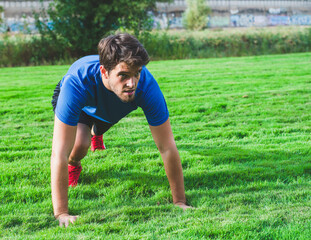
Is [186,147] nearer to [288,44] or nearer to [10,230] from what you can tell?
[10,230]

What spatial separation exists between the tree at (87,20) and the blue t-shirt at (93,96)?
12.9 meters

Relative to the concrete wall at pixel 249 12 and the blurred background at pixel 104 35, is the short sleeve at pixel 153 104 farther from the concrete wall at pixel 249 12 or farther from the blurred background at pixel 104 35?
the concrete wall at pixel 249 12

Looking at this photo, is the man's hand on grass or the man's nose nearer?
the man's nose

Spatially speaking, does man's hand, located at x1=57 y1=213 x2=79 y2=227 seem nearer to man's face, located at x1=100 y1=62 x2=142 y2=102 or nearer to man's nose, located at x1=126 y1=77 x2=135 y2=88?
man's face, located at x1=100 y1=62 x2=142 y2=102

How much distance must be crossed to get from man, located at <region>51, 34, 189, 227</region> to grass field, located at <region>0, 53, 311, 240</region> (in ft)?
0.86

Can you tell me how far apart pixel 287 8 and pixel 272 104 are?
50.1 meters

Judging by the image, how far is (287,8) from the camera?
51.0 meters

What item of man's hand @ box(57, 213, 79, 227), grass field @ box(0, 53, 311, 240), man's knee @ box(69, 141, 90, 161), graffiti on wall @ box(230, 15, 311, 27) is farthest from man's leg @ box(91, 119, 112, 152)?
graffiti on wall @ box(230, 15, 311, 27)

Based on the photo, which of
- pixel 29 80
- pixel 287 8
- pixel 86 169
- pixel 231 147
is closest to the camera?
pixel 86 169

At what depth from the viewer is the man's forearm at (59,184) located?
106 inches

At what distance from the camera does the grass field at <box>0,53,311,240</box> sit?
101 inches

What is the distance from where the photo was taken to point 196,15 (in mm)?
43781

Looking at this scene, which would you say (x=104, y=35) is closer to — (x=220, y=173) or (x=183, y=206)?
(x=220, y=173)

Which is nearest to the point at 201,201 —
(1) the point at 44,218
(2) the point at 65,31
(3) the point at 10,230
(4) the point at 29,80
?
(1) the point at 44,218
